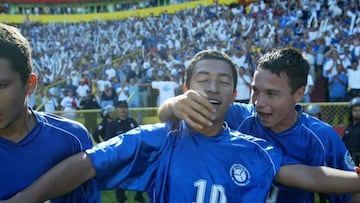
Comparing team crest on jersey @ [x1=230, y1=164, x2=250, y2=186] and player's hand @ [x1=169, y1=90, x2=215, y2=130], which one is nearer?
player's hand @ [x1=169, y1=90, x2=215, y2=130]

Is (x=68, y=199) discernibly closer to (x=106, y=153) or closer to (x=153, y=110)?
(x=106, y=153)

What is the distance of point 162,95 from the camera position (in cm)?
1162

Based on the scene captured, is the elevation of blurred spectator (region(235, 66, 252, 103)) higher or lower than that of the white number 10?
lower

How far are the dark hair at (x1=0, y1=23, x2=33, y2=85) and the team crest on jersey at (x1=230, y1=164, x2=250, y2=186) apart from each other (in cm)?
105

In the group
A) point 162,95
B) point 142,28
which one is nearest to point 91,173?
point 162,95

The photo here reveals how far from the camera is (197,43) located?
18094 millimetres

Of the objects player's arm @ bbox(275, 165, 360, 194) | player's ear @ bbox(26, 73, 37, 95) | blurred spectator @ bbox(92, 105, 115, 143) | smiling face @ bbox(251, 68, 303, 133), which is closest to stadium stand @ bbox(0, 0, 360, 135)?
blurred spectator @ bbox(92, 105, 115, 143)

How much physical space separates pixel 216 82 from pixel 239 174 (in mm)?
454

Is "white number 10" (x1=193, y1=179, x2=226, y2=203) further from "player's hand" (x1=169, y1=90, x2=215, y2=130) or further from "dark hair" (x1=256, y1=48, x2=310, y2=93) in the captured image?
"dark hair" (x1=256, y1=48, x2=310, y2=93)

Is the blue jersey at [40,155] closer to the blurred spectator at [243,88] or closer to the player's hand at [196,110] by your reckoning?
the player's hand at [196,110]

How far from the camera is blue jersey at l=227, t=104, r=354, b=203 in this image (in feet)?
9.17

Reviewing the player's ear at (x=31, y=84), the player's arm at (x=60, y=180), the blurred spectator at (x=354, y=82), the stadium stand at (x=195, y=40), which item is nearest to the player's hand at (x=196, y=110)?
the player's arm at (x=60, y=180)

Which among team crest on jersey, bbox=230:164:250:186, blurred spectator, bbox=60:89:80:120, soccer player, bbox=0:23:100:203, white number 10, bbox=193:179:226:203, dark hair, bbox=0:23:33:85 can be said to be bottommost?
blurred spectator, bbox=60:89:80:120

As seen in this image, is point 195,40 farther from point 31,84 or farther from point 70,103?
point 31,84
